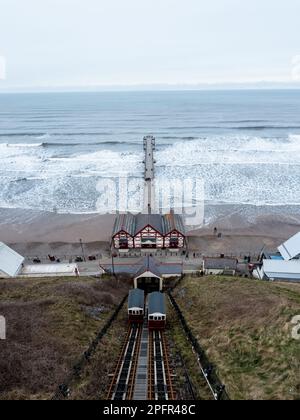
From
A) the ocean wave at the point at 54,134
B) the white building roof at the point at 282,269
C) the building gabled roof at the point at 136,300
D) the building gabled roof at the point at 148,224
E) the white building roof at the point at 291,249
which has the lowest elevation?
the white building roof at the point at 282,269

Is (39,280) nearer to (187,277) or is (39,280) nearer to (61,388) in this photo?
(187,277)

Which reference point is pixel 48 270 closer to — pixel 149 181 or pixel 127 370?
pixel 127 370

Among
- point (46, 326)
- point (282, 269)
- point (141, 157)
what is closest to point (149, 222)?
point (282, 269)

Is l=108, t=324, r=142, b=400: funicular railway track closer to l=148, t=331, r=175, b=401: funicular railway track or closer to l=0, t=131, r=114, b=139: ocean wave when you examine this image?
l=148, t=331, r=175, b=401: funicular railway track

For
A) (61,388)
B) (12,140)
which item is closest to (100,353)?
(61,388)

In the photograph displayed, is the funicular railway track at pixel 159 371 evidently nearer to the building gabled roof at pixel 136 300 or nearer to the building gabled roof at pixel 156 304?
the building gabled roof at pixel 156 304

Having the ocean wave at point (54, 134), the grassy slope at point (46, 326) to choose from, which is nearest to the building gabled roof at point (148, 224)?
the grassy slope at point (46, 326)
